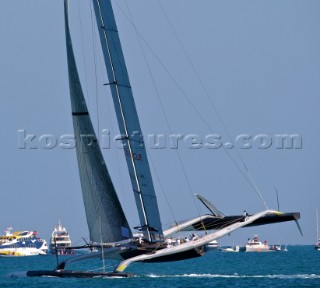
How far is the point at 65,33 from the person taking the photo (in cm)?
4625

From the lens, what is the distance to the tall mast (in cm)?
4569

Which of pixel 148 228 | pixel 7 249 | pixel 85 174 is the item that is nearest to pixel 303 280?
pixel 148 228

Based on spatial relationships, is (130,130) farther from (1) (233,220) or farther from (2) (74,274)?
(2) (74,274)

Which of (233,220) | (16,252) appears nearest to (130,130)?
(233,220)

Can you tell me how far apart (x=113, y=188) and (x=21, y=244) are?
337ft

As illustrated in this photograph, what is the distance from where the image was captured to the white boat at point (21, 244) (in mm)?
142500

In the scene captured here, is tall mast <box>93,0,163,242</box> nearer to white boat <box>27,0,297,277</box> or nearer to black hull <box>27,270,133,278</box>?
white boat <box>27,0,297,277</box>

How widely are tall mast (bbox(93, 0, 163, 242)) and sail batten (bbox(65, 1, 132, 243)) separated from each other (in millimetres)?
1467

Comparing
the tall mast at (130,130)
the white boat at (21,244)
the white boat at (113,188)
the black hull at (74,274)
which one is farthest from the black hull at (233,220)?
the white boat at (21,244)

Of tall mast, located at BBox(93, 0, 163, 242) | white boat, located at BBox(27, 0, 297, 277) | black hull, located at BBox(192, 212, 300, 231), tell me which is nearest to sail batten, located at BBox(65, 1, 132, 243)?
white boat, located at BBox(27, 0, 297, 277)

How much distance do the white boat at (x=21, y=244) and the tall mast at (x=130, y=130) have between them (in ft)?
322

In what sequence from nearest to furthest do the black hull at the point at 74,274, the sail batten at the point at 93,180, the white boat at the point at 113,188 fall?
the black hull at the point at 74,274 → the white boat at the point at 113,188 → the sail batten at the point at 93,180

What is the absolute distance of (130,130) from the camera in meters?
45.9

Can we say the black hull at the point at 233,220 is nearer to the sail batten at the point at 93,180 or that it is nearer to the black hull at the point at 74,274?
the sail batten at the point at 93,180
